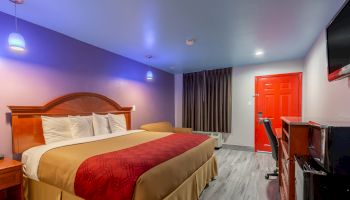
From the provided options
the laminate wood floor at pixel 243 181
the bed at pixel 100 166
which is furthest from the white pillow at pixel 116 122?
the laminate wood floor at pixel 243 181

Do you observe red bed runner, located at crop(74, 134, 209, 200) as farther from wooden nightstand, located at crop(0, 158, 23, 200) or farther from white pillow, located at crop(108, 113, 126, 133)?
white pillow, located at crop(108, 113, 126, 133)

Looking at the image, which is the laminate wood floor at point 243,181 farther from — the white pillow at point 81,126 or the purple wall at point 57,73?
the purple wall at point 57,73

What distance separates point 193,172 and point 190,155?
231mm

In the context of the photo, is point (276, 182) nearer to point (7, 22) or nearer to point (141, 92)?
point (141, 92)

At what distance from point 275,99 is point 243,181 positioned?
2.47m

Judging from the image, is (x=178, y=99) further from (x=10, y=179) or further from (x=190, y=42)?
(x=10, y=179)

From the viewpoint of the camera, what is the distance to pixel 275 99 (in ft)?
14.2

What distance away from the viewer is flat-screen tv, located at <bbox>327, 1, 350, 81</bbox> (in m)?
1.34

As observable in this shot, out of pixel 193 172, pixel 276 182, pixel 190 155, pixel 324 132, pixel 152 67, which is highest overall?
pixel 152 67

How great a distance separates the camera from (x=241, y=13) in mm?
2062

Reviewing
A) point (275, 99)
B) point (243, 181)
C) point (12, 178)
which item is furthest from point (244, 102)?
point (12, 178)

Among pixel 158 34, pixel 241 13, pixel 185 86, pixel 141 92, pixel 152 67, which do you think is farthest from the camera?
pixel 185 86

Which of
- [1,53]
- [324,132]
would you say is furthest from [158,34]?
[324,132]

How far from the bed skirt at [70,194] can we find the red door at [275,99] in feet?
9.00
